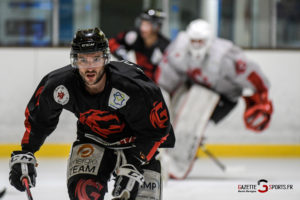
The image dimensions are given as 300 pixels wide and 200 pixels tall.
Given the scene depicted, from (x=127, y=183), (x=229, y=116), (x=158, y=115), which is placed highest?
(x=158, y=115)

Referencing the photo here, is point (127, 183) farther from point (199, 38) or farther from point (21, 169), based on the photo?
point (199, 38)

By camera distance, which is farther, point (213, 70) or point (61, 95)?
point (213, 70)

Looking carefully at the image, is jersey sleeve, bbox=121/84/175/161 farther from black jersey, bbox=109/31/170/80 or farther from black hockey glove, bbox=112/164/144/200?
black jersey, bbox=109/31/170/80

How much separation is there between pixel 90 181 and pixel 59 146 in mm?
3410

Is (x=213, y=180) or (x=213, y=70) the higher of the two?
(x=213, y=70)

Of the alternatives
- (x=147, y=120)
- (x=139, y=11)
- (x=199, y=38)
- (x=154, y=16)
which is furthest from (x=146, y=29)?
(x=147, y=120)

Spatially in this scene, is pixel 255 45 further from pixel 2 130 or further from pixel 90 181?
pixel 90 181

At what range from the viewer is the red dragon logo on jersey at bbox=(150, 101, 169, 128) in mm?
2882

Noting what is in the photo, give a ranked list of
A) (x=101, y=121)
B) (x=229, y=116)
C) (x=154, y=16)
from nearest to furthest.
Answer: (x=101, y=121)
(x=154, y=16)
(x=229, y=116)

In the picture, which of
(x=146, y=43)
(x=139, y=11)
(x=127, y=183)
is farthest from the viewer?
(x=139, y=11)

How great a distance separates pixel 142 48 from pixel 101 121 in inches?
125

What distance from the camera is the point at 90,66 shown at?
111 inches

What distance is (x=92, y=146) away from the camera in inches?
121

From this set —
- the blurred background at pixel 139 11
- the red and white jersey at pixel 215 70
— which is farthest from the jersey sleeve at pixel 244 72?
the blurred background at pixel 139 11
